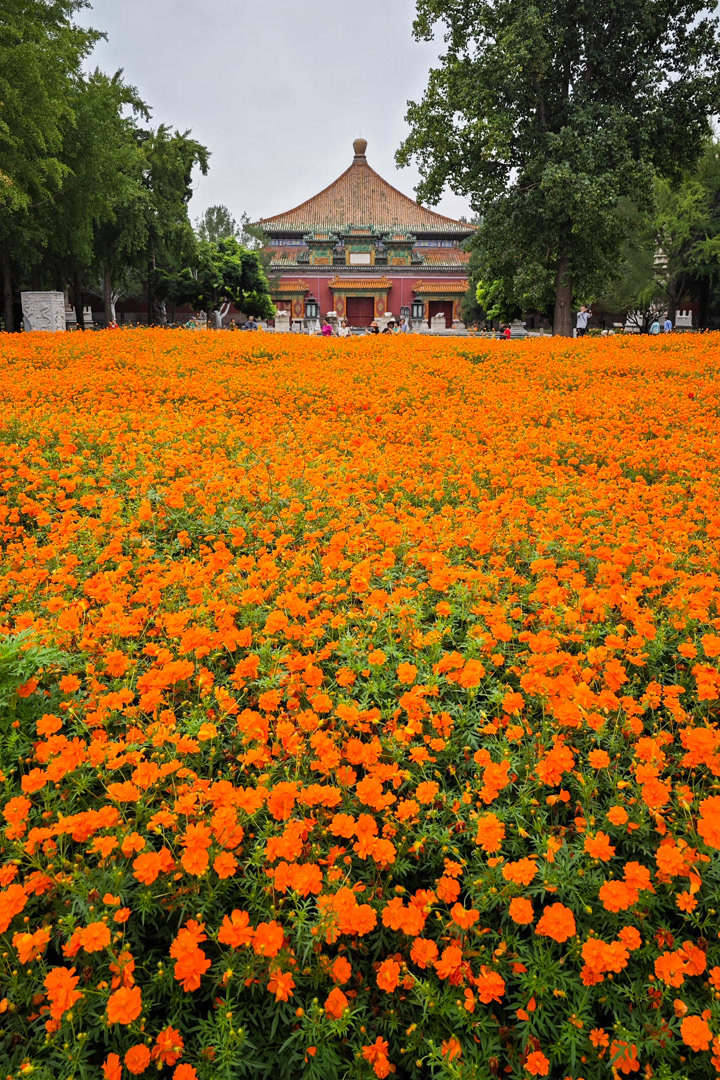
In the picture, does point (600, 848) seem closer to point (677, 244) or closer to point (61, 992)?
point (61, 992)

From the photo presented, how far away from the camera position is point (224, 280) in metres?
30.6

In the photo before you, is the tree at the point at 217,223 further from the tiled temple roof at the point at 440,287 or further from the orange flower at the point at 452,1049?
the orange flower at the point at 452,1049

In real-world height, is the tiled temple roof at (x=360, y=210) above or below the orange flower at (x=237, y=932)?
above

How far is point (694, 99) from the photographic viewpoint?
1498 centimetres

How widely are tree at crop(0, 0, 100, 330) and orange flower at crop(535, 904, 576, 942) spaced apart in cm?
1445

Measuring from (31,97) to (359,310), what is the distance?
30.9 meters

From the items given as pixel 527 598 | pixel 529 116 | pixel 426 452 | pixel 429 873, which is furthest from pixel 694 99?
pixel 429 873

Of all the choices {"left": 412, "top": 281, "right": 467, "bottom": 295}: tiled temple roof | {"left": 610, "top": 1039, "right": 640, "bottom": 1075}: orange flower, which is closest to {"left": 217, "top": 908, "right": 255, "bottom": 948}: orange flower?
{"left": 610, "top": 1039, "right": 640, "bottom": 1075}: orange flower

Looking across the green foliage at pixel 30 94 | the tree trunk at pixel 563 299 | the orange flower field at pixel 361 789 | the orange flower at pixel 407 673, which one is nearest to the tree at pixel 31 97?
the green foliage at pixel 30 94

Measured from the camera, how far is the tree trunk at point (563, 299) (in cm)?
1639

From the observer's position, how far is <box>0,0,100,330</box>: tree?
485 inches

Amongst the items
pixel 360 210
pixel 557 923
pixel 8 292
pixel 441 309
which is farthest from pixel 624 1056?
pixel 360 210

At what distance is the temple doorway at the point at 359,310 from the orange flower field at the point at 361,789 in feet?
133

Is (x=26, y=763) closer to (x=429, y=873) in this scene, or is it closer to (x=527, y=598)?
(x=429, y=873)
